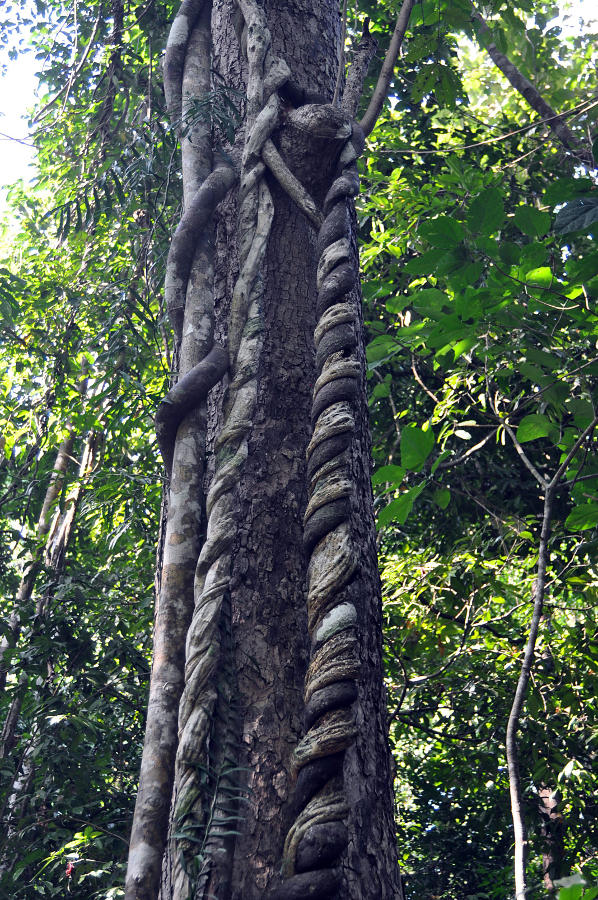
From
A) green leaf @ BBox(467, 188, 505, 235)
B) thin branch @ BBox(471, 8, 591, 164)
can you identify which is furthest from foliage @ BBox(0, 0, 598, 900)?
thin branch @ BBox(471, 8, 591, 164)

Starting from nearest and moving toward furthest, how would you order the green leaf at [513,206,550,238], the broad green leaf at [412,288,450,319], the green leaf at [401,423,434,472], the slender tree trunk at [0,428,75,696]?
the green leaf at [401,423,434,472]
the green leaf at [513,206,550,238]
the broad green leaf at [412,288,450,319]
the slender tree trunk at [0,428,75,696]

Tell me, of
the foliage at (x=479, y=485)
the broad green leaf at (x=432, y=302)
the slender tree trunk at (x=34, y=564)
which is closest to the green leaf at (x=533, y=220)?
the foliage at (x=479, y=485)

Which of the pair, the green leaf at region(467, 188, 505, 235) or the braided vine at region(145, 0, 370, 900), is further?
the green leaf at region(467, 188, 505, 235)

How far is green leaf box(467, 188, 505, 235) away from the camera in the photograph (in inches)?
62.3

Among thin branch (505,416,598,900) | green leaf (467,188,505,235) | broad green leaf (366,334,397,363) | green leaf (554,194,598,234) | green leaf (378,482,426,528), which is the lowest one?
thin branch (505,416,598,900)

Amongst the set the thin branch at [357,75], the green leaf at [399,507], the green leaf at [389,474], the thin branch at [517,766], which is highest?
the thin branch at [357,75]

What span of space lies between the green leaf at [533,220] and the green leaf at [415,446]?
503 millimetres

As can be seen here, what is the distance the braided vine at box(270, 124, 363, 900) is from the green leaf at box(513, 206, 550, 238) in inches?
15.6

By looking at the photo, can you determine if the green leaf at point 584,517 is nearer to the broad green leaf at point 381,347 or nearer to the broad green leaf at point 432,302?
the broad green leaf at point 432,302

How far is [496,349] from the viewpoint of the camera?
6.73 ft

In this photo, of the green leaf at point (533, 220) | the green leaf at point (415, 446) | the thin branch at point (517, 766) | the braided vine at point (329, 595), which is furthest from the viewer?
the green leaf at point (533, 220)

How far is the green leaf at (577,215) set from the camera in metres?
1.54

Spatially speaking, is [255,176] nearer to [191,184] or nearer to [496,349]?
[191,184]

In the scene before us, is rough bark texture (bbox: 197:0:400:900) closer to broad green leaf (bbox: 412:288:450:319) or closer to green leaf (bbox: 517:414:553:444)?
broad green leaf (bbox: 412:288:450:319)
